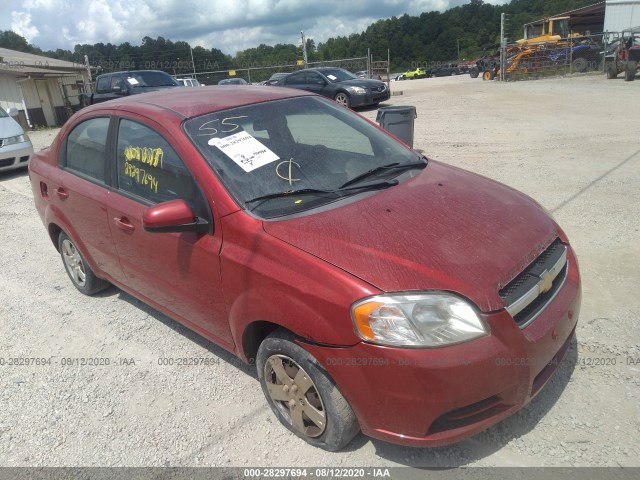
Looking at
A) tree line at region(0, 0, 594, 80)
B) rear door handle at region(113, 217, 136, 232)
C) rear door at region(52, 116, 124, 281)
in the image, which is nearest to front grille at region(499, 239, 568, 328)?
rear door handle at region(113, 217, 136, 232)

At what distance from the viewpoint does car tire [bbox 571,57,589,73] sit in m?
23.7

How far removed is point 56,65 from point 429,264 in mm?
27587

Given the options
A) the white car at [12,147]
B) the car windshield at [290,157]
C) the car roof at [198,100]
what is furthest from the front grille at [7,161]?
the car windshield at [290,157]

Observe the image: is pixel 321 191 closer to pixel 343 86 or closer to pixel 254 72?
pixel 343 86

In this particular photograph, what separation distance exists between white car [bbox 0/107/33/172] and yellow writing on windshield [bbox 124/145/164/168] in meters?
7.77

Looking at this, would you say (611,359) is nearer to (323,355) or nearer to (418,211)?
(418,211)

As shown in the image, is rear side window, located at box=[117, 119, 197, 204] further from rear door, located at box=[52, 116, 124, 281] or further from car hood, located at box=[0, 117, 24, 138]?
car hood, located at box=[0, 117, 24, 138]

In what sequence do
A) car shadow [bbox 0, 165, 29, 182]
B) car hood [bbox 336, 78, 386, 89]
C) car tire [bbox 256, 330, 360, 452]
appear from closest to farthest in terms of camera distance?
car tire [bbox 256, 330, 360, 452] < car shadow [bbox 0, 165, 29, 182] < car hood [bbox 336, 78, 386, 89]

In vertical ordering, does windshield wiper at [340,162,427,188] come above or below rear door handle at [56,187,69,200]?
above

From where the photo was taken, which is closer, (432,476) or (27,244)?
(432,476)

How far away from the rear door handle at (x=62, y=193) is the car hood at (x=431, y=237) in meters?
2.25

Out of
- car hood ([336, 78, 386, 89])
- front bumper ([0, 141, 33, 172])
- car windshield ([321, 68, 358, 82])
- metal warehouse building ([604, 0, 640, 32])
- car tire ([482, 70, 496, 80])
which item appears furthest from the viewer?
car tire ([482, 70, 496, 80])

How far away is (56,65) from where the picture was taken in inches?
965

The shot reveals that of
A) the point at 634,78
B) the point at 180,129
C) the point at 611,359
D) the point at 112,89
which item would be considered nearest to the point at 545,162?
the point at 611,359
